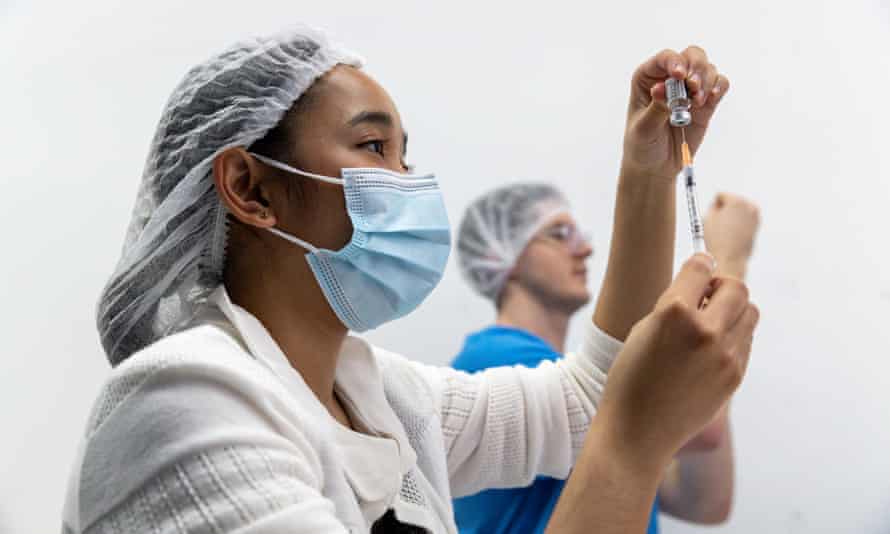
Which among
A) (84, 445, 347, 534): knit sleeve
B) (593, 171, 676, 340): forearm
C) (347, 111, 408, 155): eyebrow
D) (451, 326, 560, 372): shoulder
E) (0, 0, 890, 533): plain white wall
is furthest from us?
(0, 0, 890, 533): plain white wall

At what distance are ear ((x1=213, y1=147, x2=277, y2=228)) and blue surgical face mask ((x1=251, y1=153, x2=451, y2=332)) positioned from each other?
13 millimetres

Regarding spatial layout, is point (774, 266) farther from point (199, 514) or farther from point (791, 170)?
point (199, 514)

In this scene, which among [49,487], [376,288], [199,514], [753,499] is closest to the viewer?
[199,514]

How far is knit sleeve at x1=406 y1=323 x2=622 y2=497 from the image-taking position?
1002mm

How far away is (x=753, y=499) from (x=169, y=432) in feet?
5.52

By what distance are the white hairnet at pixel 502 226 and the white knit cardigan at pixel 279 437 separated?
106 centimetres

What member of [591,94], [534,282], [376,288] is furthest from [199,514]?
[591,94]

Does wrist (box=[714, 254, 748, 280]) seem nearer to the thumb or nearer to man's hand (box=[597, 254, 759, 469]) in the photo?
the thumb

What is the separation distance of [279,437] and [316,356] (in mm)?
216

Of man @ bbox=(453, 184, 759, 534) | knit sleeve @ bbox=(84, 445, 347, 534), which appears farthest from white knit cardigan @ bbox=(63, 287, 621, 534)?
man @ bbox=(453, 184, 759, 534)

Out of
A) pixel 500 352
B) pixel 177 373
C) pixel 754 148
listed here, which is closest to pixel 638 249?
pixel 177 373

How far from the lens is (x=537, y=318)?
201cm

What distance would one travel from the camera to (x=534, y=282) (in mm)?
2053

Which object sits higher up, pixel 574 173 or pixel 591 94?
pixel 591 94
